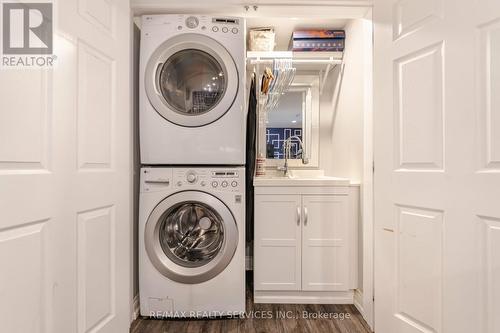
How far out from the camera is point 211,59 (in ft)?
6.02

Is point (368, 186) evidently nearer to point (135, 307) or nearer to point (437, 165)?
point (437, 165)

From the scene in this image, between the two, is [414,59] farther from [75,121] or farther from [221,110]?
[75,121]

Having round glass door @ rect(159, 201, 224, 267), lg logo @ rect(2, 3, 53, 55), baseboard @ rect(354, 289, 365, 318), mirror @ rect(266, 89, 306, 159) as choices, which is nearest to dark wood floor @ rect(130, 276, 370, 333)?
baseboard @ rect(354, 289, 365, 318)

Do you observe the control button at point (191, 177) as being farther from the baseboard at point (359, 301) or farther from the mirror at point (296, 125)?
the baseboard at point (359, 301)

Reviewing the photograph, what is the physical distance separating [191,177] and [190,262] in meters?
0.57

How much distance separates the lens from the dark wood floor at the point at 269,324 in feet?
5.54

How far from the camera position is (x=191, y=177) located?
1772mm

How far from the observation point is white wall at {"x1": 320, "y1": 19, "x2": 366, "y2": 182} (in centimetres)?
190

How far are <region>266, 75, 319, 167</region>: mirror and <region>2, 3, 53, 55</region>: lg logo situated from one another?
1849mm

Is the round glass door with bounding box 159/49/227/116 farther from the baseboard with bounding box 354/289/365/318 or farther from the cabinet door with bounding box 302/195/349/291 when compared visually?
the baseboard with bounding box 354/289/365/318

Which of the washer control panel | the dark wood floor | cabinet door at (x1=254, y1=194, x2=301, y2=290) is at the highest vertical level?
the washer control panel

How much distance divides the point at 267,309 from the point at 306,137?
1521 millimetres

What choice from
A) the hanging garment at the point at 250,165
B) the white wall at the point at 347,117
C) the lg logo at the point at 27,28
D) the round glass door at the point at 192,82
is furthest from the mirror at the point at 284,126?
the lg logo at the point at 27,28

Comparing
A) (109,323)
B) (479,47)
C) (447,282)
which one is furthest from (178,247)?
(479,47)
